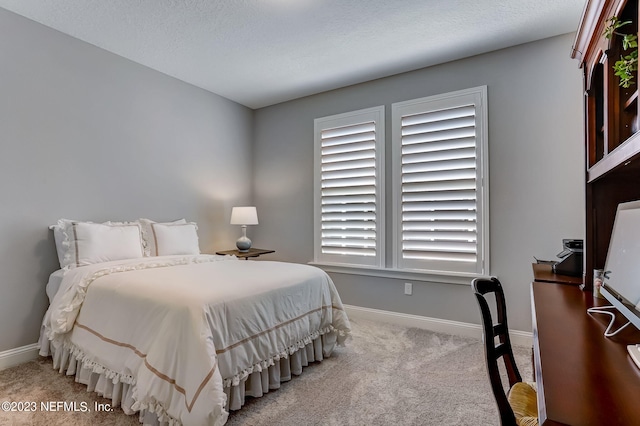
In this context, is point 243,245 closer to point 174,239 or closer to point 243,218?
point 243,218

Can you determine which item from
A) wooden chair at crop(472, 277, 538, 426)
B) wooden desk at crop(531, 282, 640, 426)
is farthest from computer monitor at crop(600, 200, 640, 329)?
wooden chair at crop(472, 277, 538, 426)

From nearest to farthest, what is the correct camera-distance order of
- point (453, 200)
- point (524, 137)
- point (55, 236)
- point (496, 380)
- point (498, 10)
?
point (496, 380), point (498, 10), point (55, 236), point (524, 137), point (453, 200)

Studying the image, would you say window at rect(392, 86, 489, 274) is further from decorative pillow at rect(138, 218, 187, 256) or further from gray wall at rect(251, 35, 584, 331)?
decorative pillow at rect(138, 218, 187, 256)

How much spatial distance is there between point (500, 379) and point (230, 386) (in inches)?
56.6

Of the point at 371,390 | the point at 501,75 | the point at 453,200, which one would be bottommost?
the point at 371,390

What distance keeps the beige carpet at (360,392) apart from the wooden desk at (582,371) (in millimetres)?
1032

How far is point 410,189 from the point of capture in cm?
352

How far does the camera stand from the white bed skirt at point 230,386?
1979 mm

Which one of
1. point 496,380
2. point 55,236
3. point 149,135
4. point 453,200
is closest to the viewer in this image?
point 496,380

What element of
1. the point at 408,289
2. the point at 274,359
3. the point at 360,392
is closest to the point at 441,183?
the point at 408,289

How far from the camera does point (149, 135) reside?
3588mm

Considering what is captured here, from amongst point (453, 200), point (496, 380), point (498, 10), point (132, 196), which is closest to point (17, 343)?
point (132, 196)

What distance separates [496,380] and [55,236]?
3.26m

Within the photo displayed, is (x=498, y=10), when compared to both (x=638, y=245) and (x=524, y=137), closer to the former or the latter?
(x=524, y=137)
